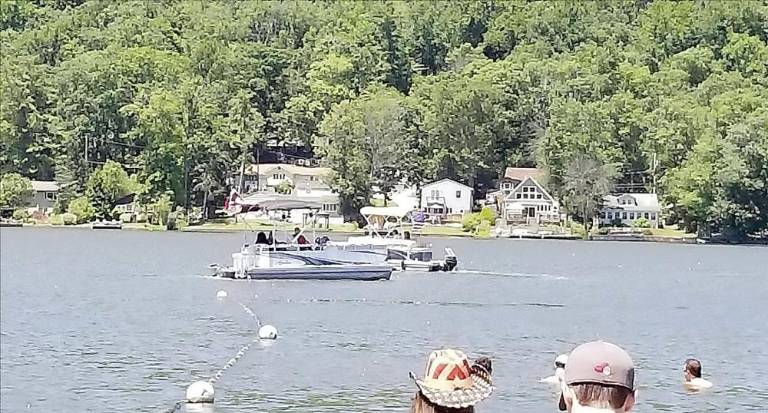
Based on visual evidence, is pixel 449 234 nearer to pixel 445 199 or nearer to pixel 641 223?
pixel 445 199

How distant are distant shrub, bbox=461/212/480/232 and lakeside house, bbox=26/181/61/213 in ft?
108

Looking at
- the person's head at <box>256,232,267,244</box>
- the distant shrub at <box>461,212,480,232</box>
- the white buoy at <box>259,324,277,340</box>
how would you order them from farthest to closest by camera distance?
the distant shrub at <box>461,212,480,232</box> → the person's head at <box>256,232,267,244</box> → the white buoy at <box>259,324,277,340</box>

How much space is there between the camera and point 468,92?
4776 inches

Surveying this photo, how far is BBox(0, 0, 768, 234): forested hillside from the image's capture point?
113500 mm

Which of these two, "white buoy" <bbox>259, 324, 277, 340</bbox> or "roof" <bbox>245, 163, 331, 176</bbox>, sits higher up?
"roof" <bbox>245, 163, 331, 176</bbox>

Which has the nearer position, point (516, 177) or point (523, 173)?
point (516, 177)

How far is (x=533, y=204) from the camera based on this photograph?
112 meters

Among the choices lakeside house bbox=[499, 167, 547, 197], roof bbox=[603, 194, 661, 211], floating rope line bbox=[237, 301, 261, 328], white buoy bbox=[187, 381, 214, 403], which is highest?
lakeside house bbox=[499, 167, 547, 197]

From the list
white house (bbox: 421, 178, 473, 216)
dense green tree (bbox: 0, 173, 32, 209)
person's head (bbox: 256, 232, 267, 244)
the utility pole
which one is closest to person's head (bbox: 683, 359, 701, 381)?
person's head (bbox: 256, 232, 267, 244)

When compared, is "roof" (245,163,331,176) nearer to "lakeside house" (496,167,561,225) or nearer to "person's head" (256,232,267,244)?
"lakeside house" (496,167,561,225)

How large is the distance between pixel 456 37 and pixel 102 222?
55.0m

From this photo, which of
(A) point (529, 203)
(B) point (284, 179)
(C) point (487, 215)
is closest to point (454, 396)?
(C) point (487, 215)

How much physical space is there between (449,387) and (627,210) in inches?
4198

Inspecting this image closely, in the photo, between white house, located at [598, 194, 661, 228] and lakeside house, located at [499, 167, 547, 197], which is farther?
lakeside house, located at [499, 167, 547, 197]
